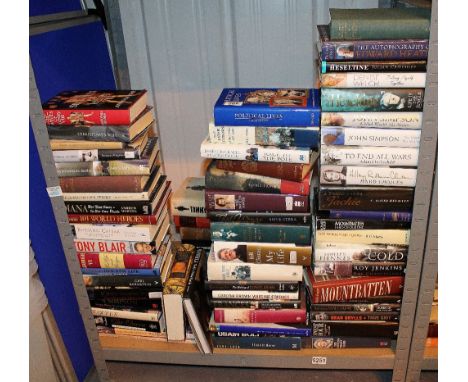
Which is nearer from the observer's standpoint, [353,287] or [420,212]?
[420,212]

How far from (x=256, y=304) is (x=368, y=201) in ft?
1.54

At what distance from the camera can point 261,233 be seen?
4.32 feet

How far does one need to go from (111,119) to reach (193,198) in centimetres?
48

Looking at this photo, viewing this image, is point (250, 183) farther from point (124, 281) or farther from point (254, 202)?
point (124, 281)

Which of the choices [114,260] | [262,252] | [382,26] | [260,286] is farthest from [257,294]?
[382,26]

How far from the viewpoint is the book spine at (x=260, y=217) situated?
1.30m

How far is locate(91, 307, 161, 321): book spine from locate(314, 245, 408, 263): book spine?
0.57m

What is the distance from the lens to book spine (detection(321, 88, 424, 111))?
1127 mm

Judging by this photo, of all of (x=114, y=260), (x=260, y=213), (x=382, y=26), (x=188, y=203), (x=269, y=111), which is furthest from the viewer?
(x=188, y=203)

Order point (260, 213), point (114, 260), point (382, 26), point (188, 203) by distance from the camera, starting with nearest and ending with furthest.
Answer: point (382, 26) → point (260, 213) → point (114, 260) → point (188, 203)

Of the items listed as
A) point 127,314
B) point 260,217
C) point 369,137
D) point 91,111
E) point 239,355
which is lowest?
point 239,355

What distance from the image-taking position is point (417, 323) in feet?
4.26

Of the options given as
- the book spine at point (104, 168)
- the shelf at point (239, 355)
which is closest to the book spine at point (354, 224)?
the shelf at point (239, 355)

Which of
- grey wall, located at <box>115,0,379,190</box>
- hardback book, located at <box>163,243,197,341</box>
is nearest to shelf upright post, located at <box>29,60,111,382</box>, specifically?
hardback book, located at <box>163,243,197,341</box>
